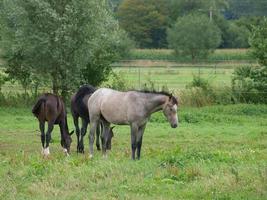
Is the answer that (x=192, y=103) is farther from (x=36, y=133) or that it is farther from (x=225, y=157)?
(x=225, y=157)

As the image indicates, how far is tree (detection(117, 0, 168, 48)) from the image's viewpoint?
345 ft

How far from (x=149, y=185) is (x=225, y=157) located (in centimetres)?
321

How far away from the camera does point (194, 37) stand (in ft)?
292

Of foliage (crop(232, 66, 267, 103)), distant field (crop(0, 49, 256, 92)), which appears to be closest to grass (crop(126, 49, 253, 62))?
distant field (crop(0, 49, 256, 92))

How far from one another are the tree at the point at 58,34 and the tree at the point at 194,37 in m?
57.5

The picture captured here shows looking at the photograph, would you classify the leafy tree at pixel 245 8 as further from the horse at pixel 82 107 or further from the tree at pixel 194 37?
the horse at pixel 82 107

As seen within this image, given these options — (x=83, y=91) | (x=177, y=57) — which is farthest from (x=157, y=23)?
(x=83, y=91)

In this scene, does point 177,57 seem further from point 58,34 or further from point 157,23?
point 58,34

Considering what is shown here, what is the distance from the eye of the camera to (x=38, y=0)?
29.5 m

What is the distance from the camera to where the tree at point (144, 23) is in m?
105

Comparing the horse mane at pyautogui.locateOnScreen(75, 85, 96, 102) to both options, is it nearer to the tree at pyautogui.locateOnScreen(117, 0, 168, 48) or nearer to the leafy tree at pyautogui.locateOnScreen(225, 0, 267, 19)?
the tree at pyautogui.locateOnScreen(117, 0, 168, 48)

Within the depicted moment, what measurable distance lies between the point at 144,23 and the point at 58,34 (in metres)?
77.1

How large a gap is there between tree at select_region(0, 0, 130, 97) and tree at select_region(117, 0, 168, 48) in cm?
7363

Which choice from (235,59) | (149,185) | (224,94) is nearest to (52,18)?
(224,94)
